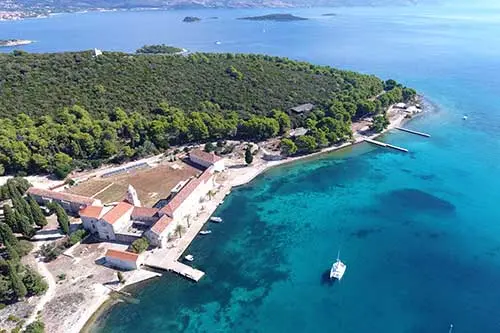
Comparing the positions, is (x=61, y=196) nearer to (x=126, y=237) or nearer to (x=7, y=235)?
(x=7, y=235)

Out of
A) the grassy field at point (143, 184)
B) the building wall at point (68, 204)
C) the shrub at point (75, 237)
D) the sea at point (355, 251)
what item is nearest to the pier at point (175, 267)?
the sea at point (355, 251)

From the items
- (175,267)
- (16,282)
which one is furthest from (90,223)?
(175,267)

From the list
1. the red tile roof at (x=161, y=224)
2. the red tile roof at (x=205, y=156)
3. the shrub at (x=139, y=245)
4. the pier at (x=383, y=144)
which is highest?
the red tile roof at (x=205, y=156)

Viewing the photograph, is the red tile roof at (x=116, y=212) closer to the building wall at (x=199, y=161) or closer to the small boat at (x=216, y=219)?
the small boat at (x=216, y=219)

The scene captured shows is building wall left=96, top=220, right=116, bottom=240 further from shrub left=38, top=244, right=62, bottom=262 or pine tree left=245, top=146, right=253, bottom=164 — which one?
pine tree left=245, top=146, right=253, bottom=164

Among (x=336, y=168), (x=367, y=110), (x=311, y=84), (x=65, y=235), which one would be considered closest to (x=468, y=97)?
(x=367, y=110)

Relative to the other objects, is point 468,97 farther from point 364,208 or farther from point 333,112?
point 364,208
